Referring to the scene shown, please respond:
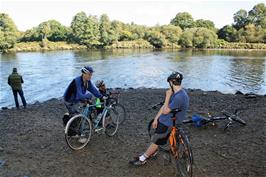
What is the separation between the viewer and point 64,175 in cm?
648

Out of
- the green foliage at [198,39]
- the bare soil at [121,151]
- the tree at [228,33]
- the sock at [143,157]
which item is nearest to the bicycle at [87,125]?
the bare soil at [121,151]

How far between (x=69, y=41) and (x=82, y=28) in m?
6.95

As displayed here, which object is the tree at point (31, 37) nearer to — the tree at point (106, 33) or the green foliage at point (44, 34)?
the green foliage at point (44, 34)

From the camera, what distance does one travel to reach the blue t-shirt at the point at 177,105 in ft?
19.4

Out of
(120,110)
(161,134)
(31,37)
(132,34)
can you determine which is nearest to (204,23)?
(132,34)

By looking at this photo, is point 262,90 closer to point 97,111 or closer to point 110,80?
point 110,80

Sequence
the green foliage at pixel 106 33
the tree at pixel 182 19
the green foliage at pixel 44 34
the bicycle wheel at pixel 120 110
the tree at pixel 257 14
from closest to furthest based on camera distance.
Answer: the bicycle wheel at pixel 120 110 < the green foliage at pixel 106 33 < the green foliage at pixel 44 34 < the tree at pixel 257 14 < the tree at pixel 182 19

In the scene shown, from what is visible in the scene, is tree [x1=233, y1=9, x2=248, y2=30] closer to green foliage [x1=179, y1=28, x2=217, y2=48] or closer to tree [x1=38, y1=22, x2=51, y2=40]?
green foliage [x1=179, y1=28, x2=217, y2=48]

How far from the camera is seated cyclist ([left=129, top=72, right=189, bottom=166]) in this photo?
5.91 meters

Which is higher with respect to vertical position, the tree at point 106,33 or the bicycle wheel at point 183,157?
the tree at point 106,33

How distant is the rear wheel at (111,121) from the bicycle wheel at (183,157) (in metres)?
3.08

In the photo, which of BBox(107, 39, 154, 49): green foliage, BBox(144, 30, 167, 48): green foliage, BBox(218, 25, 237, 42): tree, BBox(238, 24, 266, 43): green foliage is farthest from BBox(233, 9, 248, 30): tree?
BBox(107, 39, 154, 49): green foliage

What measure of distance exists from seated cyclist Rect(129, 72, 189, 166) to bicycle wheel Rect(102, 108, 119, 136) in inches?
102

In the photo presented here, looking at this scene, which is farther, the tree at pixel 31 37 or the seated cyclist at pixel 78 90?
the tree at pixel 31 37
